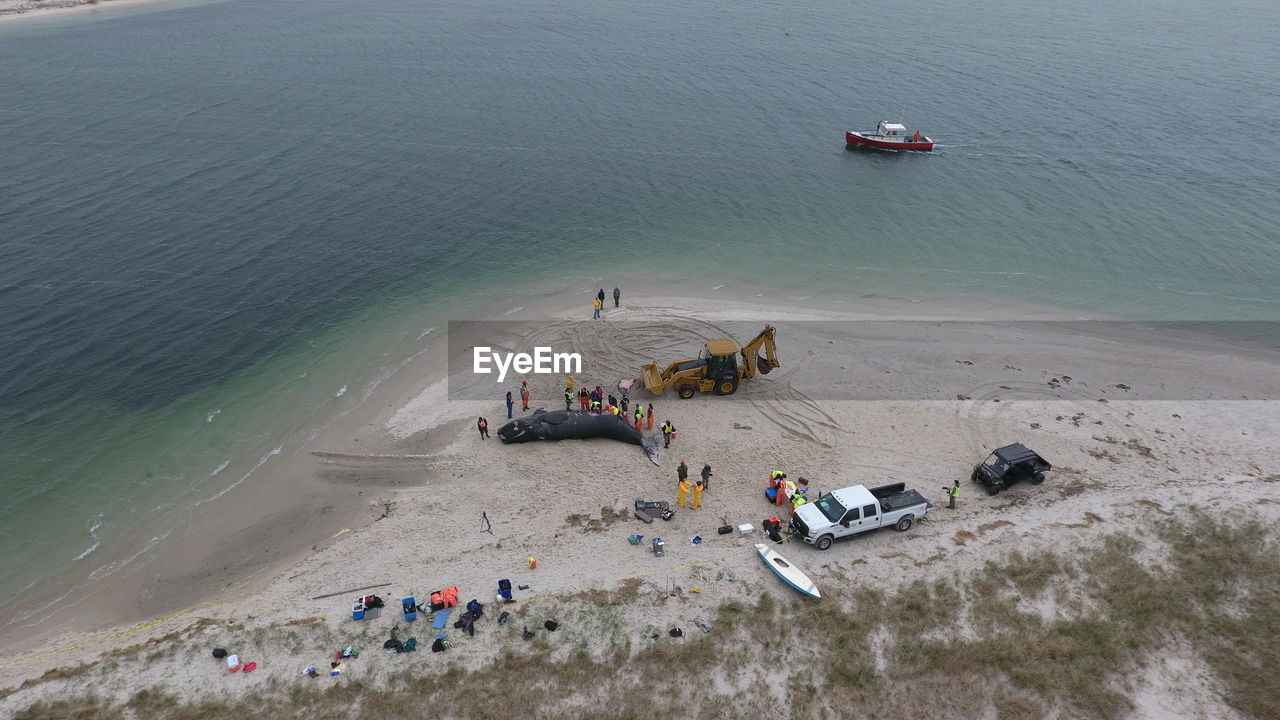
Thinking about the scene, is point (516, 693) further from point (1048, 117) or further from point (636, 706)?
point (1048, 117)

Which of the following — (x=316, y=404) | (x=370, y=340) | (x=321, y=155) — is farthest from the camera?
(x=321, y=155)

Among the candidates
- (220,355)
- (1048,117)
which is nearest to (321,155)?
(220,355)

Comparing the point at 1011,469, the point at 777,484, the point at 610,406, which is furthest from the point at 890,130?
the point at 777,484

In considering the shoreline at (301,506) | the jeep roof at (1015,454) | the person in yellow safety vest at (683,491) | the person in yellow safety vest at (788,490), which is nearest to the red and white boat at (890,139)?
the shoreline at (301,506)

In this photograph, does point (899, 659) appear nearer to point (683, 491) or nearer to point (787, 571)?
point (787, 571)

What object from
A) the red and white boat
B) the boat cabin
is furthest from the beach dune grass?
the boat cabin

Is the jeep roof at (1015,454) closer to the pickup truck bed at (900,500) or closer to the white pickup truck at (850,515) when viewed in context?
the pickup truck bed at (900,500)
